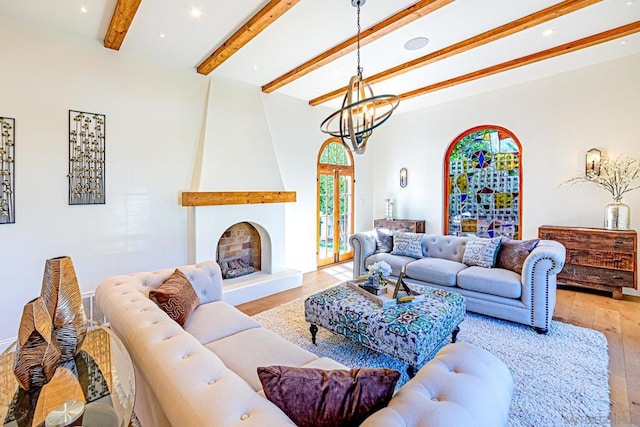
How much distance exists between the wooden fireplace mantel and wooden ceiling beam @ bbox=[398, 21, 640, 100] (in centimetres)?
294

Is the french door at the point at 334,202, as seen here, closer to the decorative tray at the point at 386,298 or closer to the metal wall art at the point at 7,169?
the decorative tray at the point at 386,298

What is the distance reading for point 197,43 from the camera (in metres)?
3.54

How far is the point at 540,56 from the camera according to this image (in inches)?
159

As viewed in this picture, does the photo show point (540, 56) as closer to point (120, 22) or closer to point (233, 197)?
point (233, 197)

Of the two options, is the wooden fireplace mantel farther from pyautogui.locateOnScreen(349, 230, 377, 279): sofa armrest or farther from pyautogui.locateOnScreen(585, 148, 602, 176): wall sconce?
pyautogui.locateOnScreen(585, 148, 602, 176): wall sconce

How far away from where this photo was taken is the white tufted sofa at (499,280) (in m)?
3.15

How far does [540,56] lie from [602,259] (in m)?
2.87

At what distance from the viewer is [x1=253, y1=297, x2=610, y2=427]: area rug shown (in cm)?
204

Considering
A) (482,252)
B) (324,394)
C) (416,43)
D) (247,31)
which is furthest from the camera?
(482,252)

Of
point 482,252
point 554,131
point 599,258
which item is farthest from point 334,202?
point 599,258

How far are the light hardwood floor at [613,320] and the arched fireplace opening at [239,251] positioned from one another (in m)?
0.74

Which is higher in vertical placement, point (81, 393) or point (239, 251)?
point (239, 251)

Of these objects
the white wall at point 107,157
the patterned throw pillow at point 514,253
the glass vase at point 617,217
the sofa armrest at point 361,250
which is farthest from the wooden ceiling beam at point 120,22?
the glass vase at point 617,217

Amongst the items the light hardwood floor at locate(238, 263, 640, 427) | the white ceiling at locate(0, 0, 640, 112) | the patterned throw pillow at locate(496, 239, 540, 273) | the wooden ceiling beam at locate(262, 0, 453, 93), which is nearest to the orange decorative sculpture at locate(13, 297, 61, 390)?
the light hardwood floor at locate(238, 263, 640, 427)
